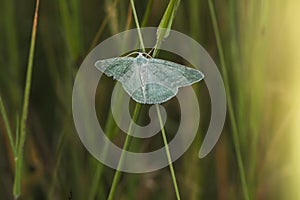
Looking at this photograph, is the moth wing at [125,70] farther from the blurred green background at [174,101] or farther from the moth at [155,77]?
the blurred green background at [174,101]

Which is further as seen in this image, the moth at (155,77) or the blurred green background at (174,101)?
the blurred green background at (174,101)

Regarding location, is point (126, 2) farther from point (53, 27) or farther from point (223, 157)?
point (223, 157)

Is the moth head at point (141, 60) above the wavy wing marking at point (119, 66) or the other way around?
above

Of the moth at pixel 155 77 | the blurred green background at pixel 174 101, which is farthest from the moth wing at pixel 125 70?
the blurred green background at pixel 174 101

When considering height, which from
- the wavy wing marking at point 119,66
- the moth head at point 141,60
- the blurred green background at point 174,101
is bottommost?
the blurred green background at point 174,101

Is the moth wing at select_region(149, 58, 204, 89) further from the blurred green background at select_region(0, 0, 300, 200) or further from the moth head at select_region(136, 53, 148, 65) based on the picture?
the blurred green background at select_region(0, 0, 300, 200)

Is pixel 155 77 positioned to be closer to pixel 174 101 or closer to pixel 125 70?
pixel 125 70

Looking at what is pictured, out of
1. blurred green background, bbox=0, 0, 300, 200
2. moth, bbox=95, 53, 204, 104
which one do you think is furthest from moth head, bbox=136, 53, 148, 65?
blurred green background, bbox=0, 0, 300, 200
